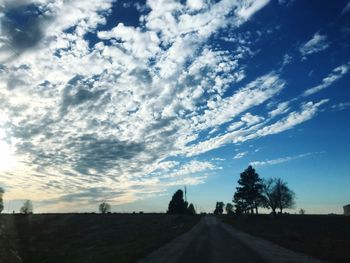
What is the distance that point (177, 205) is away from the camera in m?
124

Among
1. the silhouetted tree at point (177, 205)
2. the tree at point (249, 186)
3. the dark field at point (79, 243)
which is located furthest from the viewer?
the silhouetted tree at point (177, 205)

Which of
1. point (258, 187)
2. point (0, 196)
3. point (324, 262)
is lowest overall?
point (324, 262)

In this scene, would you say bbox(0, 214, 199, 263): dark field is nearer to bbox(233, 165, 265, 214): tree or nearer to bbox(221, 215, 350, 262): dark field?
bbox(221, 215, 350, 262): dark field

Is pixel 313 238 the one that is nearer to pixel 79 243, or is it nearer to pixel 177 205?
pixel 79 243

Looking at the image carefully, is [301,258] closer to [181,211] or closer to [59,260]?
[59,260]

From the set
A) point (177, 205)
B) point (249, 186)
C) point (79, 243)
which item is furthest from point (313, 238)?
point (177, 205)

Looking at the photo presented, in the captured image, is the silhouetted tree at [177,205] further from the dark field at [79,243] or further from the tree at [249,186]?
the dark field at [79,243]

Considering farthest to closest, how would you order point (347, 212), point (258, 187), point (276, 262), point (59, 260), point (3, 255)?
point (347, 212), point (258, 187), point (59, 260), point (276, 262), point (3, 255)

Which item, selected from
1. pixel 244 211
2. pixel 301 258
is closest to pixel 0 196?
pixel 301 258

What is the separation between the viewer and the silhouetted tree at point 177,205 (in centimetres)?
12369

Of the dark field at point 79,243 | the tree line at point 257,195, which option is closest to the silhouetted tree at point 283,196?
the tree line at point 257,195

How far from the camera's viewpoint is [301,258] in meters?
19.8

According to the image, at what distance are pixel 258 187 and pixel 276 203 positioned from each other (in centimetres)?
2517

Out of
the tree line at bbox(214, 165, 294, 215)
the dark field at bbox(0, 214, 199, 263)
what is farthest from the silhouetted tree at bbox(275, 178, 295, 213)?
the dark field at bbox(0, 214, 199, 263)
